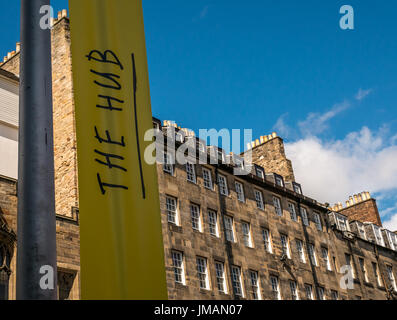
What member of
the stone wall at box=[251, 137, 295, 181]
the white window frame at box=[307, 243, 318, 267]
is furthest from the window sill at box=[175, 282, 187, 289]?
the stone wall at box=[251, 137, 295, 181]

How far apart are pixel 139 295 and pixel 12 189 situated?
17.6m

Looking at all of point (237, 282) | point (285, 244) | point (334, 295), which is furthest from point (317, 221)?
point (237, 282)

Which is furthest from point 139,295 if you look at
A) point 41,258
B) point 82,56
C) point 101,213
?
point 82,56

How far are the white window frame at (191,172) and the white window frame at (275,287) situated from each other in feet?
26.8

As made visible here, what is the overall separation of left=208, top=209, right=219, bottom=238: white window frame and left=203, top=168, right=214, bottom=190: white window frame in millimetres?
1556

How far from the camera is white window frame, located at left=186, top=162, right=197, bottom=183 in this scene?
3344cm

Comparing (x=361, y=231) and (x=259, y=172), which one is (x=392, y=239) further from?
(x=259, y=172)

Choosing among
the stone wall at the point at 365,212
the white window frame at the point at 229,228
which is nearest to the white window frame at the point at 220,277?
the white window frame at the point at 229,228

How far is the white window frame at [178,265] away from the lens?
2933cm

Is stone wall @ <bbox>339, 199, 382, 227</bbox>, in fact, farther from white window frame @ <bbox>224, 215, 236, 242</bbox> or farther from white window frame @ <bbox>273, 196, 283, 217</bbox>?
white window frame @ <bbox>224, 215, 236, 242</bbox>

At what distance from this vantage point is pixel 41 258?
4.78 metres

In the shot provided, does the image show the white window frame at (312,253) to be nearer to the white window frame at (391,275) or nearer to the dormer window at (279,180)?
the dormer window at (279,180)
